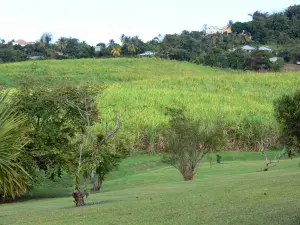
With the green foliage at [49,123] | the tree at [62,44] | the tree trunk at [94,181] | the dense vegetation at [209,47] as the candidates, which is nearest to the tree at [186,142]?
the tree trunk at [94,181]

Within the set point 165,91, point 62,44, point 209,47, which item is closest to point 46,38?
point 62,44

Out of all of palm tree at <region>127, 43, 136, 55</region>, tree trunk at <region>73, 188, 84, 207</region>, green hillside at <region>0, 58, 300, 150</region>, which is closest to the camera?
tree trunk at <region>73, 188, 84, 207</region>

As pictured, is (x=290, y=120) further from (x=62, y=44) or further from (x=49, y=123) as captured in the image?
(x=62, y=44)

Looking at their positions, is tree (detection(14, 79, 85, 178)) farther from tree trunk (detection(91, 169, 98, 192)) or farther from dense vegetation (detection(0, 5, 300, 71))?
dense vegetation (detection(0, 5, 300, 71))

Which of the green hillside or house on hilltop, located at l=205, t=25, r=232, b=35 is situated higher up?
house on hilltop, located at l=205, t=25, r=232, b=35

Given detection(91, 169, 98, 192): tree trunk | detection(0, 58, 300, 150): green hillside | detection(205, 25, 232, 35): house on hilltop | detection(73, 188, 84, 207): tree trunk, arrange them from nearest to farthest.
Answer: detection(73, 188, 84, 207): tree trunk, detection(91, 169, 98, 192): tree trunk, detection(0, 58, 300, 150): green hillside, detection(205, 25, 232, 35): house on hilltop

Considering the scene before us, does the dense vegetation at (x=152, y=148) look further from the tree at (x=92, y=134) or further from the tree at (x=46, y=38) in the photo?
the tree at (x=46, y=38)

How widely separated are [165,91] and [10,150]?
34.4 metres

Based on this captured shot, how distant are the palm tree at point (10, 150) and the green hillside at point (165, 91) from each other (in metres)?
4.65

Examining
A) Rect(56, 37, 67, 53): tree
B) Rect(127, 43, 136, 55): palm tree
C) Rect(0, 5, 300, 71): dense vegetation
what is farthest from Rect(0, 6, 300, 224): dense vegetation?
Rect(56, 37, 67, 53): tree

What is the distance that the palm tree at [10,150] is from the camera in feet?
61.5

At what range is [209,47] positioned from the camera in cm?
10038

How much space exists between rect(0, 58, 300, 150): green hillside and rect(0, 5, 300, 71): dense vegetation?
725 cm

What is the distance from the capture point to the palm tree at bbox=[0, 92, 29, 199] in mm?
18734
